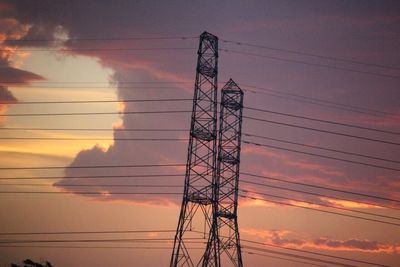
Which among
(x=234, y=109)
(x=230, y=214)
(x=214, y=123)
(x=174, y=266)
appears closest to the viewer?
(x=174, y=266)

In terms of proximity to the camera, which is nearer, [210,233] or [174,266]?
[174,266]

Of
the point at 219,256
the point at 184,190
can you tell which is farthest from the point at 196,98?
the point at 219,256

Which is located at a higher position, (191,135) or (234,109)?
(234,109)

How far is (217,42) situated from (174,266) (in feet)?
62.1

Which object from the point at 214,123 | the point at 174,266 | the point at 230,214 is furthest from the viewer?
the point at 230,214

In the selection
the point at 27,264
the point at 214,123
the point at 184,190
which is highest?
→ the point at 214,123

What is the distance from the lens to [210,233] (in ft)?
134

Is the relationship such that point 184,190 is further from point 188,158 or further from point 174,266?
point 174,266

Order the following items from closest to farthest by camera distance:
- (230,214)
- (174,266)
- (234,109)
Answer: (174,266) < (230,214) < (234,109)

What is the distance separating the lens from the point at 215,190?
38.4 m

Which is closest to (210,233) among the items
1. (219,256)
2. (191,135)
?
(219,256)

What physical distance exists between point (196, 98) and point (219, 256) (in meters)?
13.3

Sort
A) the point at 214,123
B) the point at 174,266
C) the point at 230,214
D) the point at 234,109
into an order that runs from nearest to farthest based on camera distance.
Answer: the point at 174,266 < the point at 214,123 < the point at 230,214 < the point at 234,109

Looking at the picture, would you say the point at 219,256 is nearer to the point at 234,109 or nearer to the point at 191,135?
the point at 191,135
